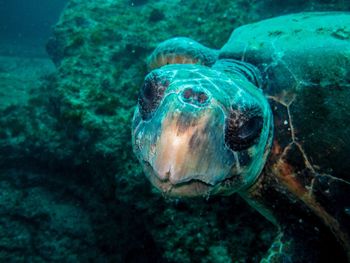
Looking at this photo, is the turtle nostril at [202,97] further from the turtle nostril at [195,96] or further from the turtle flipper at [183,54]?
the turtle flipper at [183,54]

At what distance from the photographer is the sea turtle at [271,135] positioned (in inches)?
57.8

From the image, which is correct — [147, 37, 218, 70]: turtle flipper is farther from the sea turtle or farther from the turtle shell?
the turtle shell

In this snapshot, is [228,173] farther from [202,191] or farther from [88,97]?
[88,97]

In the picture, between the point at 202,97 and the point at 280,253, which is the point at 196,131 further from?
the point at 280,253

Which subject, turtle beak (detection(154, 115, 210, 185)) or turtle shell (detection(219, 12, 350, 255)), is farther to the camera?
turtle shell (detection(219, 12, 350, 255))

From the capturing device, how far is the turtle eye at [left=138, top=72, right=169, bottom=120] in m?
1.74

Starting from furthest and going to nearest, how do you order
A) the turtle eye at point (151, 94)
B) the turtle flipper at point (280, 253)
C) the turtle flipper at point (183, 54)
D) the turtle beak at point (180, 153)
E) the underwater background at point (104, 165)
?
the turtle flipper at point (183, 54) < the underwater background at point (104, 165) < the turtle flipper at point (280, 253) < the turtle eye at point (151, 94) < the turtle beak at point (180, 153)

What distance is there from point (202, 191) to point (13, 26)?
43.6m

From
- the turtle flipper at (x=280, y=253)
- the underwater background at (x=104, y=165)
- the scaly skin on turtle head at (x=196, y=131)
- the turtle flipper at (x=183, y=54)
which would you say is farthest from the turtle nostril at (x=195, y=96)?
the turtle flipper at (x=183, y=54)

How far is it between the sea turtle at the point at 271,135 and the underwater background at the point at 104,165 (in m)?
0.72

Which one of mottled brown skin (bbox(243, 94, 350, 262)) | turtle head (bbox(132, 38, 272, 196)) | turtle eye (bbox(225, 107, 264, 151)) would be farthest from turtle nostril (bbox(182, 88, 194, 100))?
mottled brown skin (bbox(243, 94, 350, 262))

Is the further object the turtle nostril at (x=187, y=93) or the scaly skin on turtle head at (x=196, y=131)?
the turtle nostril at (x=187, y=93)

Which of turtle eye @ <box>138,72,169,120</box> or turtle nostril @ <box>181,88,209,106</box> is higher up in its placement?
turtle nostril @ <box>181,88,209,106</box>

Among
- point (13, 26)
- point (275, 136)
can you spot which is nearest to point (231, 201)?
point (275, 136)
